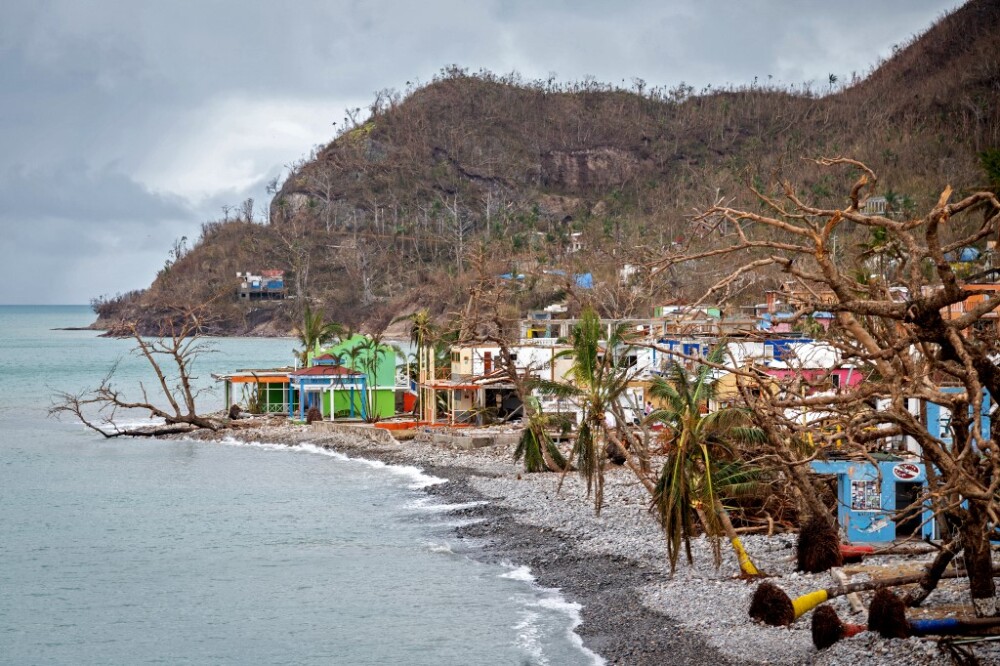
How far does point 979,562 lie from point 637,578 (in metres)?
7.72

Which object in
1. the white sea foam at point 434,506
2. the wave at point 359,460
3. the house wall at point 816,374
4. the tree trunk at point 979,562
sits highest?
the house wall at point 816,374

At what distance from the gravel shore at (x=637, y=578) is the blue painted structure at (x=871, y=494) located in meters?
1.16

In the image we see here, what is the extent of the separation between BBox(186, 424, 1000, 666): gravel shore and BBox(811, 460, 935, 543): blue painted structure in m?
1.16

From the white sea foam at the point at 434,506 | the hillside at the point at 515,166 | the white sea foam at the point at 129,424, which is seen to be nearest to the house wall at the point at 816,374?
the white sea foam at the point at 434,506

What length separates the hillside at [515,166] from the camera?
122938 millimetres

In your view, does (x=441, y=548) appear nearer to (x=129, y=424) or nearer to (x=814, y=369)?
(x=814, y=369)

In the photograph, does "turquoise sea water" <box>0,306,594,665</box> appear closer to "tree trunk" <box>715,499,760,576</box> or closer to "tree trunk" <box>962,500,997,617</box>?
"tree trunk" <box>715,499,760,576</box>

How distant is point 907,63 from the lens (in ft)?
463

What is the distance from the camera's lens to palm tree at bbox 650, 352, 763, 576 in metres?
16.6

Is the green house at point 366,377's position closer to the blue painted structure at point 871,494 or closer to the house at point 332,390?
the house at point 332,390

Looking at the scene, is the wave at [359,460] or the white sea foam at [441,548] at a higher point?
the wave at [359,460]

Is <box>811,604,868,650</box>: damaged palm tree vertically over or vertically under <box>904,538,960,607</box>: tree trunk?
under

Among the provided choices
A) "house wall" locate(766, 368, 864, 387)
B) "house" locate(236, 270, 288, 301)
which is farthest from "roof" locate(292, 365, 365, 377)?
"house" locate(236, 270, 288, 301)

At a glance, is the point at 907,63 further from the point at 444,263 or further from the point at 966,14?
the point at 444,263
